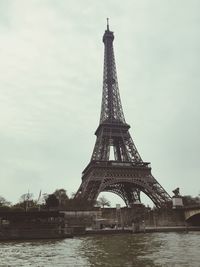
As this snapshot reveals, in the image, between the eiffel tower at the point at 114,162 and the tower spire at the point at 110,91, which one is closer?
the eiffel tower at the point at 114,162

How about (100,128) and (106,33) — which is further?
(106,33)

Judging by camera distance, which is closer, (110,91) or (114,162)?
(114,162)

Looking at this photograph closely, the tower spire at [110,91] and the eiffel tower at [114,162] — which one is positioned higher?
the tower spire at [110,91]

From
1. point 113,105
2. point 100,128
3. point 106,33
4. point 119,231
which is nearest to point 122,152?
point 100,128

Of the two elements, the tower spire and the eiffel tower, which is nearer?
the eiffel tower

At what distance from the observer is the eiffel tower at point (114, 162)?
8275 cm

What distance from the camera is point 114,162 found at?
8700 centimetres

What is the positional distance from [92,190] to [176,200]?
20038 mm

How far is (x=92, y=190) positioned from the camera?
82.9 metres

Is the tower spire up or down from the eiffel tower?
up

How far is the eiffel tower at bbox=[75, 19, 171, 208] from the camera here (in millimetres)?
82750

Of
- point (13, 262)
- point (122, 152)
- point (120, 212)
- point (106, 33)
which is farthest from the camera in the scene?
point (106, 33)

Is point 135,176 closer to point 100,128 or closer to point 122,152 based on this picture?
point 122,152

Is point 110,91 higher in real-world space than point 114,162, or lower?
higher
